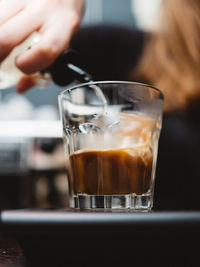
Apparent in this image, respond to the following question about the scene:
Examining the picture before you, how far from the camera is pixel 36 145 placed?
91.7 inches

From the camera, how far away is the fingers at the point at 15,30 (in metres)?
0.61

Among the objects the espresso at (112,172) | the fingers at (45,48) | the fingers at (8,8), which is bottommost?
the espresso at (112,172)

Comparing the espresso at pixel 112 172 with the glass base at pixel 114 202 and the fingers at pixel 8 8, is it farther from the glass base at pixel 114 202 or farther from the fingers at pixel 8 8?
the fingers at pixel 8 8

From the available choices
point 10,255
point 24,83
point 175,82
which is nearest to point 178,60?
point 175,82

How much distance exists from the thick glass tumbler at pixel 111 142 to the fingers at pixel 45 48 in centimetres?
12

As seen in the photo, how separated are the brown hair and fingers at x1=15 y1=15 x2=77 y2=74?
0.73 m

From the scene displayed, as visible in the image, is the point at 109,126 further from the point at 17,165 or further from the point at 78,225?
the point at 17,165

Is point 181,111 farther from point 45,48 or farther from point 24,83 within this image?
point 45,48

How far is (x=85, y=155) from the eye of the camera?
54 cm

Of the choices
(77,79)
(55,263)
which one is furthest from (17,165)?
(55,263)

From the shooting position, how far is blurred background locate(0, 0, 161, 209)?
2.21 m

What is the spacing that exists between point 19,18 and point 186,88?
0.83 m

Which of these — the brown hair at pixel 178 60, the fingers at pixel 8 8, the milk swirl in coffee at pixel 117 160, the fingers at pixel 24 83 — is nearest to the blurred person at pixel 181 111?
the brown hair at pixel 178 60

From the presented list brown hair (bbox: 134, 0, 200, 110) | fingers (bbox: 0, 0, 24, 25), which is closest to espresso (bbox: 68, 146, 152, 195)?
fingers (bbox: 0, 0, 24, 25)
